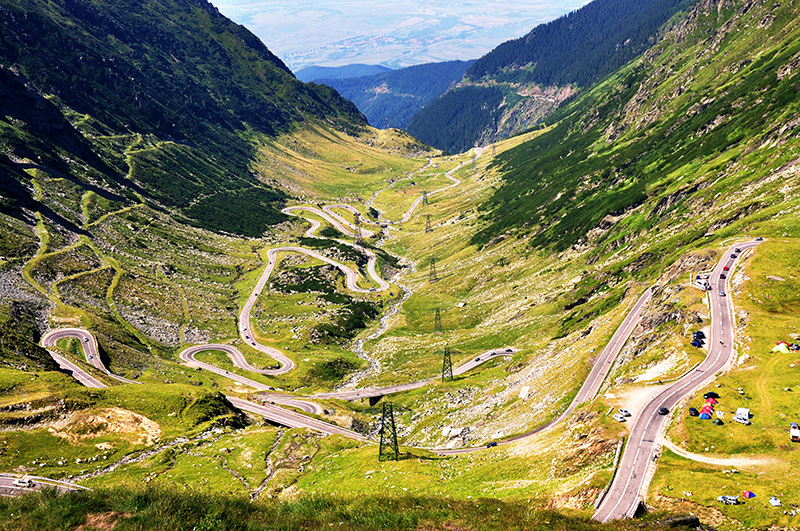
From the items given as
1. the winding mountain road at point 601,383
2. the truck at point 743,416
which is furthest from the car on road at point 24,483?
the truck at point 743,416

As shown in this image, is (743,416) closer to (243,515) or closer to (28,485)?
(243,515)

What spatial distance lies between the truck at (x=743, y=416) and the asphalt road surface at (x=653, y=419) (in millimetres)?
8627

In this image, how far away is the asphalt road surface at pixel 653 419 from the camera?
51875 millimetres

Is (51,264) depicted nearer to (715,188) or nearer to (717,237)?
(717,237)

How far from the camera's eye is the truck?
59.4 metres

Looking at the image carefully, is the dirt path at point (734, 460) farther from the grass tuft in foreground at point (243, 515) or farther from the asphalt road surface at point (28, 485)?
the asphalt road surface at point (28, 485)

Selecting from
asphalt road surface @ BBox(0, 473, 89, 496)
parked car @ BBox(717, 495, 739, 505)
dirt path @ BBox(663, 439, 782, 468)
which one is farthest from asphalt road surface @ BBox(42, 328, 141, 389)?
parked car @ BBox(717, 495, 739, 505)

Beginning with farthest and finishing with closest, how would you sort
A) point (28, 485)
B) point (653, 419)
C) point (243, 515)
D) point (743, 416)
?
point (28, 485), point (653, 419), point (743, 416), point (243, 515)

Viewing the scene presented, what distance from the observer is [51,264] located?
173875 millimetres

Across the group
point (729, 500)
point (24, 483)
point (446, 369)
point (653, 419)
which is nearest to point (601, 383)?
point (653, 419)

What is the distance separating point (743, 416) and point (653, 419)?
10667mm

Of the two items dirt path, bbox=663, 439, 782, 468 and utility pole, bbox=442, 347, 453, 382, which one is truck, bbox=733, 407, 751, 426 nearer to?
dirt path, bbox=663, 439, 782, 468

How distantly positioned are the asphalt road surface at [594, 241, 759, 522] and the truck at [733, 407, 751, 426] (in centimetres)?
863

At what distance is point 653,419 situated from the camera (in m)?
66.4
